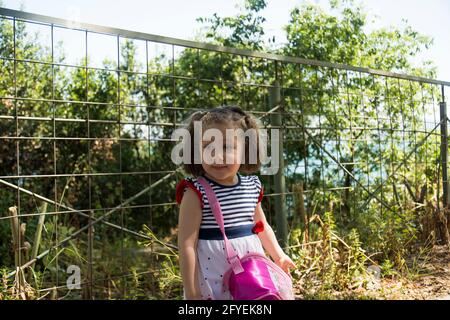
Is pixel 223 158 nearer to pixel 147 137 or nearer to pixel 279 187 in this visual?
pixel 279 187

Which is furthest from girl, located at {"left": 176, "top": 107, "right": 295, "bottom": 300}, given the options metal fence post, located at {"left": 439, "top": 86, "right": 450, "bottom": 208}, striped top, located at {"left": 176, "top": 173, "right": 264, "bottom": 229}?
metal fence post, located at {"left": 439, "top": 86, "right": 450, "bottom": 208}

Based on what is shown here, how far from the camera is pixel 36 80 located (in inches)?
230

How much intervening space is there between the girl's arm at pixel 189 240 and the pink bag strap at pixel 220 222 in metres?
0.05

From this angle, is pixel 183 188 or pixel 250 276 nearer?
pixel 250 276

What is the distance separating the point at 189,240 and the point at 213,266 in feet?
0.45

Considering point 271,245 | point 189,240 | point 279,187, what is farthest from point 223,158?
point 279,187

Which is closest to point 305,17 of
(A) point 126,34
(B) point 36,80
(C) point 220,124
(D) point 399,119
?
(D) point 399,119

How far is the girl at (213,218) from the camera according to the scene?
196 centimetres

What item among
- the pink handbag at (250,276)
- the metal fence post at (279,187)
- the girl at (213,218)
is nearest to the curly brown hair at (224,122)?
the girl at (213,218)

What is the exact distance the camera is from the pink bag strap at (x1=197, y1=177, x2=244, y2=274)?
1.94 m

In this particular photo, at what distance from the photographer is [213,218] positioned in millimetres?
2014

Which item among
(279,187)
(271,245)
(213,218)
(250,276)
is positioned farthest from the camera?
(279,187)

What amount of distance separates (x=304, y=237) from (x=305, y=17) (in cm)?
391

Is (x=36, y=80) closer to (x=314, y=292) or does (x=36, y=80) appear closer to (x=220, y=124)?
(x=314, y=292)
